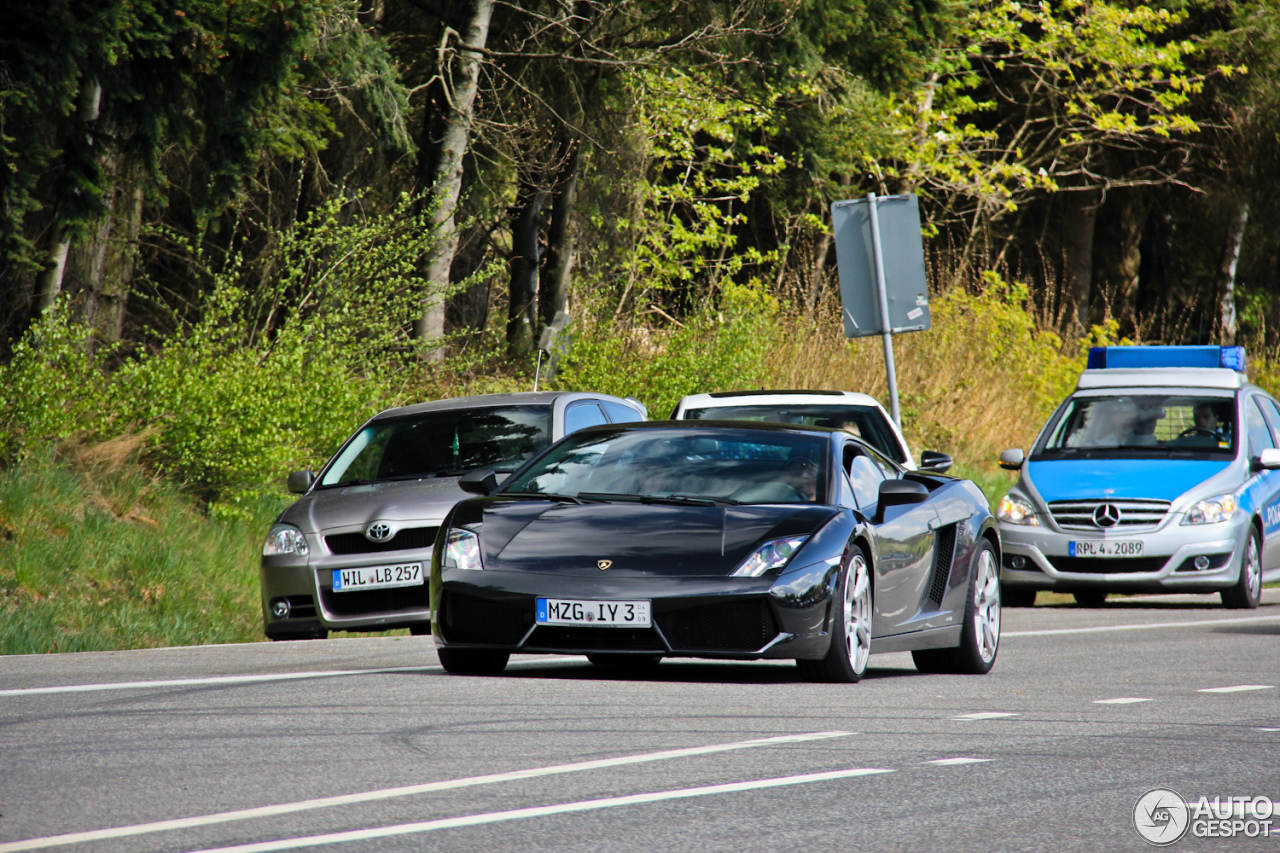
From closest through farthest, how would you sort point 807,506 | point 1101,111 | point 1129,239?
point 807,506, point 1101,111, point 1129,239

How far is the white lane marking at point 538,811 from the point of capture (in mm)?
5027

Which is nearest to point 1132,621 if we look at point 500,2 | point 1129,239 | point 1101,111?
point 500,2

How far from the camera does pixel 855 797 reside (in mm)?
5949

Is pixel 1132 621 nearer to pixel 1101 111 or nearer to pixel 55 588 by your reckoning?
pixel 55 588

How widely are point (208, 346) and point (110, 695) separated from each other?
7.95 meters

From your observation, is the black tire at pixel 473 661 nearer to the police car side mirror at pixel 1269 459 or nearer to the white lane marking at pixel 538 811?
the white lane marking at pixel 538 811

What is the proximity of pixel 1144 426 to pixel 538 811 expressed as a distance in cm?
1319

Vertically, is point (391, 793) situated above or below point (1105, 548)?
above

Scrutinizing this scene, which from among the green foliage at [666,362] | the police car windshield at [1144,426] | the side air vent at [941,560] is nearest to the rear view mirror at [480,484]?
the side air vent at [941,560]

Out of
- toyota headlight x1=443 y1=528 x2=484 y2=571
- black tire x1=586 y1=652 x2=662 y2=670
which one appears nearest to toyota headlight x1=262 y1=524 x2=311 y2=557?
black tire x1=586 y1=652 x2=662 y2=670

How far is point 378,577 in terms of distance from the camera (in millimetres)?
12164

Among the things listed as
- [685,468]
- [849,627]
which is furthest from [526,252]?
[849,627]

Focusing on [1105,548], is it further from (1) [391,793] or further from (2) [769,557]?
(1) [391,793]

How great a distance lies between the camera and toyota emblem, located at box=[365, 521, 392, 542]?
40.3ft
